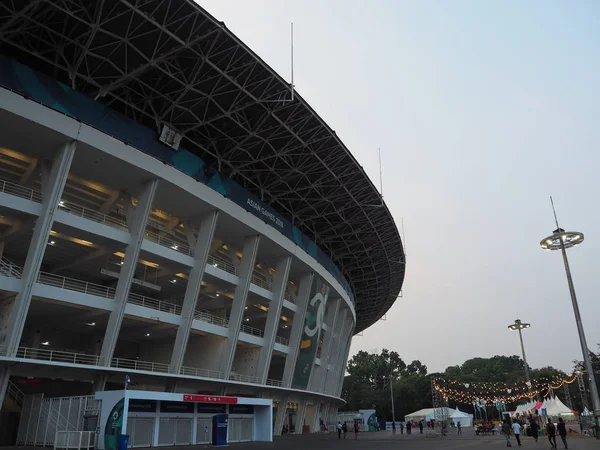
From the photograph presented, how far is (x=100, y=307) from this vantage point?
27.3 m

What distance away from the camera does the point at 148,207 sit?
1154 inches

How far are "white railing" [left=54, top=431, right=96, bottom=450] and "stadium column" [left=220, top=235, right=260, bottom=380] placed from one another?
12510mm

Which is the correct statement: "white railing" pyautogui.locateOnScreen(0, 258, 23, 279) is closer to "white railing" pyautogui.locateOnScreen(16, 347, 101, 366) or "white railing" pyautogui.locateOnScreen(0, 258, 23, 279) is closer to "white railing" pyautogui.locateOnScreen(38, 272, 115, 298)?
"white railing" pyautogui.locateOnScreen(38, 272, 115, 298)

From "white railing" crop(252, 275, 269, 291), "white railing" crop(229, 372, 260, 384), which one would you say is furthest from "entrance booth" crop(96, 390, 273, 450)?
"white railing" crop(252, 275, 269, 291)

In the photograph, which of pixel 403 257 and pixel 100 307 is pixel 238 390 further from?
pixel 403 257

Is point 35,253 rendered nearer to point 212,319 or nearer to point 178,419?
point 178,419

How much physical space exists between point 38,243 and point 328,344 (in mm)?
34804

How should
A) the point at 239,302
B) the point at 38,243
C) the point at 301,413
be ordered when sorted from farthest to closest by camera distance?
1. the point at 301,413
2. the point at 239,302
3. the point at 38,243

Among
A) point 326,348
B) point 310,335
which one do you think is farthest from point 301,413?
point 310,335

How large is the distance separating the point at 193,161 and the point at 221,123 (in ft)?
10.4

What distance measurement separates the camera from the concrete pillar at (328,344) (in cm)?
5147

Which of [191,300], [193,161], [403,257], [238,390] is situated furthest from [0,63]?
[403,257]

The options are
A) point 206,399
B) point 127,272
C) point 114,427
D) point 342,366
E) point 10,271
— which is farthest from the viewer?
point 342,366

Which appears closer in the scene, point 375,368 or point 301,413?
point 301,413
